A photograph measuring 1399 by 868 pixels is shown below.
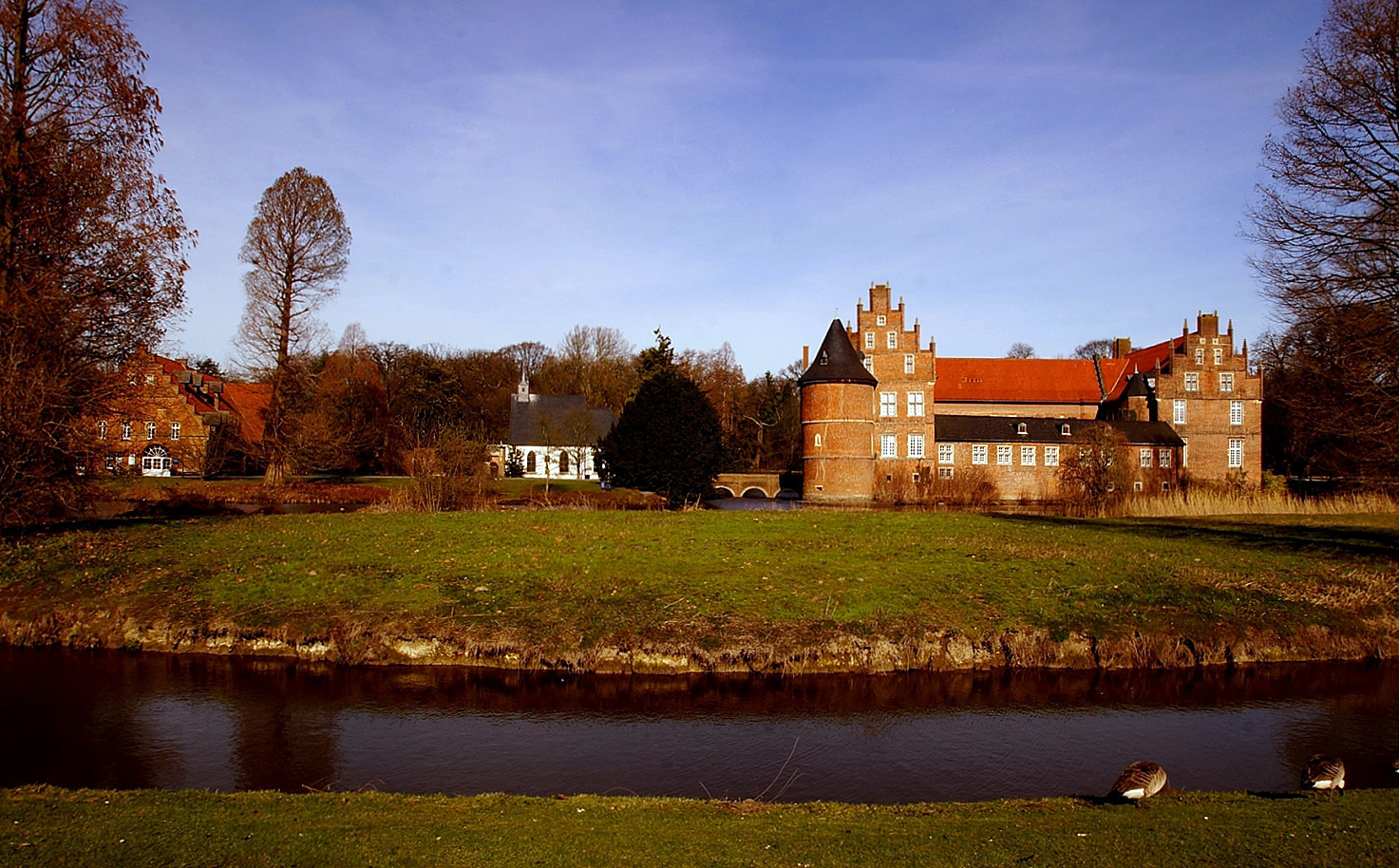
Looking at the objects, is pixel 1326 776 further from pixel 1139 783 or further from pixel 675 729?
pixel 675 729

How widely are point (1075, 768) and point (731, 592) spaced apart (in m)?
6.54

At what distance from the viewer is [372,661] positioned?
13.5 meters

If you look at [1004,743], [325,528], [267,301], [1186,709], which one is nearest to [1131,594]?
[1186,709]

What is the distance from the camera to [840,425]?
Answer: 47.9 metres

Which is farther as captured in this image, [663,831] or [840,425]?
[840,425]

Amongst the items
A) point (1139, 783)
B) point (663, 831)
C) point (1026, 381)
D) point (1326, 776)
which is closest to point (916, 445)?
point (1026, 381)

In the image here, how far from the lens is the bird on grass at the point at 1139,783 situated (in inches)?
301

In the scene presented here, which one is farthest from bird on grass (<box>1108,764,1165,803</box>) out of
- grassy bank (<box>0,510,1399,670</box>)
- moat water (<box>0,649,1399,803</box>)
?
grassy bank (<box>0,510,1399,670</box>)

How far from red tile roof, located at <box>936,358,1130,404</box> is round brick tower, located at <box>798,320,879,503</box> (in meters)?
15.1

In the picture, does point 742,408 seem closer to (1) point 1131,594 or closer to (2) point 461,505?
(2) point 461,505

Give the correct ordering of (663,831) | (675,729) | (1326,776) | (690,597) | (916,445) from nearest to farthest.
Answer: (663,831), (1326,776), (675,729), (690,597), (916,445)

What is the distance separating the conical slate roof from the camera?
1882 inches

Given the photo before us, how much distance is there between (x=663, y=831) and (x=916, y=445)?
4720 cm

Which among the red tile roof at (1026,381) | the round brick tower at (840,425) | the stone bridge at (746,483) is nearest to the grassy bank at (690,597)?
the round brick tower at (840,425)
